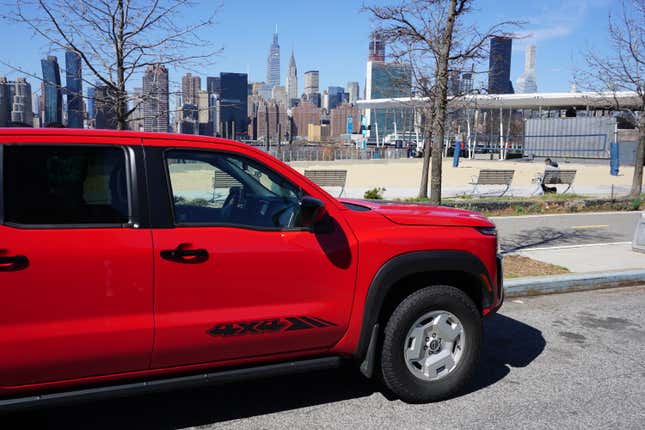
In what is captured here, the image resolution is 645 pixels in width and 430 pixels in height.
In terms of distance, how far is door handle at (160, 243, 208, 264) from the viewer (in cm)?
337

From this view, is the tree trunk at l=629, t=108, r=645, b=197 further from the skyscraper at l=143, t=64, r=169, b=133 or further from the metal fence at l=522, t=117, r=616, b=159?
the metal fence at l=522, t=117, r=616, b=159

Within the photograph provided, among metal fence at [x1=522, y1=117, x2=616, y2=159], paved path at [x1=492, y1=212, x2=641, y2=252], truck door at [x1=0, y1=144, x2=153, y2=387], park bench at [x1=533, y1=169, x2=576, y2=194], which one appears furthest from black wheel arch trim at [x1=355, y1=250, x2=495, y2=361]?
metal fence at [x1=522, y1=117, x2=616, y2=159]

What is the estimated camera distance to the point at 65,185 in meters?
3.29

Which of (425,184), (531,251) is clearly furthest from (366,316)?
(425,184)

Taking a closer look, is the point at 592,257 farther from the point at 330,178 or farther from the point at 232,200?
the point at 330,178

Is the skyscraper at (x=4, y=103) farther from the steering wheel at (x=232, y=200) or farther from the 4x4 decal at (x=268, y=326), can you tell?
the 4x4 decal at (x=268, y=326)

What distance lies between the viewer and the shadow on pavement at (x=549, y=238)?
10.4 meters

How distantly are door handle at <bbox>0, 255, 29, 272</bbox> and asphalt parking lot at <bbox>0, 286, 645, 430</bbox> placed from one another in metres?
1.35

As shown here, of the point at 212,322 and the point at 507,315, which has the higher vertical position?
the point at 212,322

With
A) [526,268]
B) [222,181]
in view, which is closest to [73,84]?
[222,181]

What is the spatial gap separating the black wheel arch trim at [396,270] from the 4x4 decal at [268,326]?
27 cm

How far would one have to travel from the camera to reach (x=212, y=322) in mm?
3498

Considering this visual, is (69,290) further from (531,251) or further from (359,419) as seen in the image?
(531,251)

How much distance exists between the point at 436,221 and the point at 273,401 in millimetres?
1759
